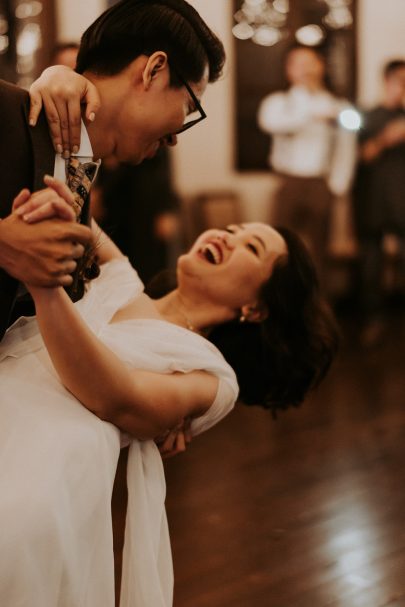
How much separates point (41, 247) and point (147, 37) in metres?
0.55

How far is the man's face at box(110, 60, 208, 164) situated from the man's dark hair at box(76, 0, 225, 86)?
28 mm

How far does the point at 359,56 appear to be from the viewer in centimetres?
753

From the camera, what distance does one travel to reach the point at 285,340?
2266 mm

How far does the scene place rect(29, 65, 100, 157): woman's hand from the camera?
5.08 feet

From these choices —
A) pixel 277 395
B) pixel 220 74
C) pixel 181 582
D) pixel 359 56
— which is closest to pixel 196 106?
pixel 220 74

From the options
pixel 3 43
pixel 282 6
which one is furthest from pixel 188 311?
pixel 282 6

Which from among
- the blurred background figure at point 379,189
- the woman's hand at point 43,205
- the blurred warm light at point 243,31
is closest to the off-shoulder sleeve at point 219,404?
the woman's hand at point 43,205

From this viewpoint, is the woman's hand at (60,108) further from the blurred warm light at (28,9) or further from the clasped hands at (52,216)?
the blurred warm light at (28,9)

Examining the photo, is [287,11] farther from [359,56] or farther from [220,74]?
[220,74]

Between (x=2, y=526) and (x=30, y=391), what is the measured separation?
27 centimetres

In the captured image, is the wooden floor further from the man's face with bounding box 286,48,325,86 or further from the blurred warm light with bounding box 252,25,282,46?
the blurred warm light with bounding box 252,25,282,46

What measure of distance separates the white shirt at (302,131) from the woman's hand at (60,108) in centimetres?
487

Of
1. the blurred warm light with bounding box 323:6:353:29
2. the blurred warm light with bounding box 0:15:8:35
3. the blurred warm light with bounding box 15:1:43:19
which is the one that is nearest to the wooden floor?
the blurred warm light with bounding box 0:15:8:35

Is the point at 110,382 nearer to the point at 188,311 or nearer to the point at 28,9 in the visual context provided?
the point at 188,311
